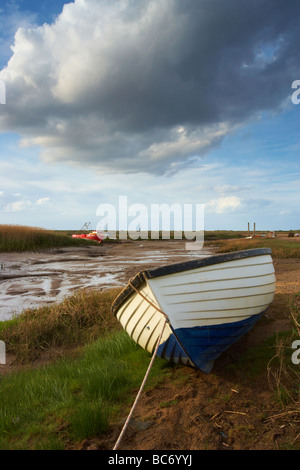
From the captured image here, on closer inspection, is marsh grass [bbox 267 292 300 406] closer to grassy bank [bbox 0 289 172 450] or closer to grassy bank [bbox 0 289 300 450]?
grassy bank [bbox 0 289 300 450]

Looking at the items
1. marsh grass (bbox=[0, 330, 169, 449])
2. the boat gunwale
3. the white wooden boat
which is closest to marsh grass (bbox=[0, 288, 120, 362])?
marsh grass (bbox=[0, 330, 169, 449])

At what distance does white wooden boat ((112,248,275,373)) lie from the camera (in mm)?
4043

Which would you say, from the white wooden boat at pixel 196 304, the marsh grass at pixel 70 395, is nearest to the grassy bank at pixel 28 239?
the marsh grass at pixel 70 395

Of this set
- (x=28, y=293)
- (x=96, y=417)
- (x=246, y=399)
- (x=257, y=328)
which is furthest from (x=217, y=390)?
(x=28, y=293)

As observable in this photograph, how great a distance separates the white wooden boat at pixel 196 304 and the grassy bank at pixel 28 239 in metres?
22.2

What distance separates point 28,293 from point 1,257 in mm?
11013

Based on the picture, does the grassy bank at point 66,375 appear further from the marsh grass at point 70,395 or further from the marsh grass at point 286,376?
the marsh grass at point 286,376

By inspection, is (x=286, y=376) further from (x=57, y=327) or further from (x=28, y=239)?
(x=28, y=239)

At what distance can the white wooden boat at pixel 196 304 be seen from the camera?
4043 mm

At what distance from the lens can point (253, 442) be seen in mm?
3338

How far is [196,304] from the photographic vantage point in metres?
4.13

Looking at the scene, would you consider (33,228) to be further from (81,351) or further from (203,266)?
(203,266)

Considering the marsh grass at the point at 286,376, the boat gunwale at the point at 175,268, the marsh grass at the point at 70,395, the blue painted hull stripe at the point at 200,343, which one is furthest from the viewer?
the blue painted hull stripe at the point at 200,343

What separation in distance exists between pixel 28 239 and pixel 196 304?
1026 inches
